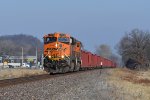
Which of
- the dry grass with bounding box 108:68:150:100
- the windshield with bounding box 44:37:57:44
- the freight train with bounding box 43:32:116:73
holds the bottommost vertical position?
the dry grass with bounding box 108:68:150:100

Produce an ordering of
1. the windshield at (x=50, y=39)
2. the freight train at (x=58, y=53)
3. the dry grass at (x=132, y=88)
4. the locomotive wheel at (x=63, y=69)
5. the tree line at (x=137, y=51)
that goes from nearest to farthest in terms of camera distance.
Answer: the dry grass at (x=132, y=88)
the freight train at (x=58, y=53)
the locomotive wheel at (x=63, y=69)
the windshield at (x=50, y=39)
the tree line at (x=137, y=51)

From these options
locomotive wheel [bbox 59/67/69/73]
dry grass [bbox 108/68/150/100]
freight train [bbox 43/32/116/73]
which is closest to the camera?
dry grass [bbox 108/68/150/100]

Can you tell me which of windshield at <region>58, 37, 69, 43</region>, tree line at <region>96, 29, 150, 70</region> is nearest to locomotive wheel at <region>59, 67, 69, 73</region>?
windshield at <region>58, 37, 69, 43</region>

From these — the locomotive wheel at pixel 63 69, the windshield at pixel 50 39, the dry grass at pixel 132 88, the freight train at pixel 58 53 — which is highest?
the windshield at pixel 50 39

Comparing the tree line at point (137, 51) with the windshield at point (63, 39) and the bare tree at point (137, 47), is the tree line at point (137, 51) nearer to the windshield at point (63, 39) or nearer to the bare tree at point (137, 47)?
the bare tree at point (137, 47)

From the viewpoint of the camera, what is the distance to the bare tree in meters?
127

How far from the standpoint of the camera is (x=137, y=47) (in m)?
138

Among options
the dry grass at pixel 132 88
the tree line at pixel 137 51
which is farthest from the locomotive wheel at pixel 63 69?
the tree line at pixel 137 51

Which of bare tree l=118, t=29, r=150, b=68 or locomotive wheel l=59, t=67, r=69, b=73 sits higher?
bare tree l=118, t=29, r=150, b=68

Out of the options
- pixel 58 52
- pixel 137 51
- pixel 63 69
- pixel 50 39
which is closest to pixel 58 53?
pixel 58 52

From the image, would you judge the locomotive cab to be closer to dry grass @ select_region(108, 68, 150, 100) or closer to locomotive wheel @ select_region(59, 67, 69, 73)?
locomotive wheel @ select_region(59, 67, 69, 73)

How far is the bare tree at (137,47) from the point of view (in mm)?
126869

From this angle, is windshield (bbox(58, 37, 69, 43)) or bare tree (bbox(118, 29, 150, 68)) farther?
bare tree (bbox(118, 29, 150, 68))

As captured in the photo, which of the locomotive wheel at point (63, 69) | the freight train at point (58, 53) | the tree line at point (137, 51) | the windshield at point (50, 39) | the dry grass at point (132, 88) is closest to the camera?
the dry grass at point (132, 88)
